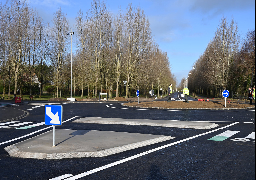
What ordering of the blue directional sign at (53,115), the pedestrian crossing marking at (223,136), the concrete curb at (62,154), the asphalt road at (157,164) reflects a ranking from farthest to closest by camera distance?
the pedestrian crossing marking at (223,136) → the blue directional sign at (53,115) → the concrete curb at (62,154) → the asphalt road at (157,164)

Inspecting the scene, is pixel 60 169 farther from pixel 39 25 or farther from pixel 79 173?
pixel 39 25

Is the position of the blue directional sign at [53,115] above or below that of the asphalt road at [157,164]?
above

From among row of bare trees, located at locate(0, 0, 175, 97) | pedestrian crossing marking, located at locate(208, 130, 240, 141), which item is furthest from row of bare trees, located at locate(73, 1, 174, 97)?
pedestrian crossing marking, located at locate(208, 130, 240, 141)

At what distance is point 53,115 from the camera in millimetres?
7449

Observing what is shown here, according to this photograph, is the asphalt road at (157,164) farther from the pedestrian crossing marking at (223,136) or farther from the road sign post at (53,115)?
the road sign post at (53,115)

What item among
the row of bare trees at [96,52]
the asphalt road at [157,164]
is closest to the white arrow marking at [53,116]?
the asphalt road at [157,164]

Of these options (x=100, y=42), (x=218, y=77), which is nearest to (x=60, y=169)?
(x=100, y=42)

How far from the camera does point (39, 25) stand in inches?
1981

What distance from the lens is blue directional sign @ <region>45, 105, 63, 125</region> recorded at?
7.42m

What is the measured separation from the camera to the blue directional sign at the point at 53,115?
742 centimetres

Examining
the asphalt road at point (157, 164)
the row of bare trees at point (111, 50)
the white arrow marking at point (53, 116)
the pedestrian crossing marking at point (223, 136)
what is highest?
the row of bare trees at point (111, 50)

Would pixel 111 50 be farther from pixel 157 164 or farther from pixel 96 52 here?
pixel 157 164

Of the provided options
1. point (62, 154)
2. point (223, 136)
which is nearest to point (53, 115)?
point (62, 154)

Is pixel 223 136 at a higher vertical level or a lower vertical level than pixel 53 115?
lower
